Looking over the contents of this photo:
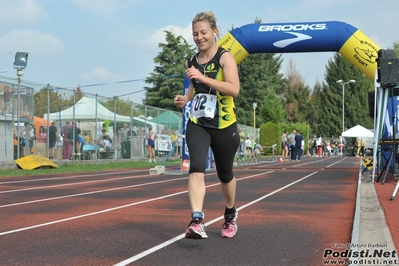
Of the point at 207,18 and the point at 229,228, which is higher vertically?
the point at 207,18

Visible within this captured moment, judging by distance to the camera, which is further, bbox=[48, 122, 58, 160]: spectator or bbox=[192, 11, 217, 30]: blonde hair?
bbox=[48, 122, 58, 160]: spectator

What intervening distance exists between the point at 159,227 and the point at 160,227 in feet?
0.04

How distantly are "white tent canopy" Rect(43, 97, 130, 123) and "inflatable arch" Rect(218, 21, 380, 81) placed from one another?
9261 millimetres

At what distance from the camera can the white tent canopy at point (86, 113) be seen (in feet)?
84.6

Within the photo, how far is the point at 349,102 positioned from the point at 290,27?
7887cm

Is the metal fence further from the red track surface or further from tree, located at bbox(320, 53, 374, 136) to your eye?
tree, located at bbox(320, 53, 374, 136)

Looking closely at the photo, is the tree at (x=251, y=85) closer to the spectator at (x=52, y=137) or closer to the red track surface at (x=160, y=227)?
the spectator at (x=52, y=137)

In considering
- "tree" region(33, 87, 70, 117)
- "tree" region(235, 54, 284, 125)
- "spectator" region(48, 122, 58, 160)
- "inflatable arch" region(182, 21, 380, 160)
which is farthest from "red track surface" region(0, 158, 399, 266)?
"tree" region(235, 54, 284, 125)

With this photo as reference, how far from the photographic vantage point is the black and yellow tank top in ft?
19.3

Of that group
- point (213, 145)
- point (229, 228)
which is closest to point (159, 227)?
point (229, 228)

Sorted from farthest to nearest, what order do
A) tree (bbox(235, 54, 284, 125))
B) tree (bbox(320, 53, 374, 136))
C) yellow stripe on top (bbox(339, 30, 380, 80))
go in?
tree (bbox(320, 53, 374, 136)), tree (bbox(235, 54, 284, 125)), yellow stripe on top (bbox(339, 30, 380, 80))

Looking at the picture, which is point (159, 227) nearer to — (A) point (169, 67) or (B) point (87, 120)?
(B) point (87, 120)

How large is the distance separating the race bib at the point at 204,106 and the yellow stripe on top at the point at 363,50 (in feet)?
43.0

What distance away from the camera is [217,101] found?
5.92 metres
